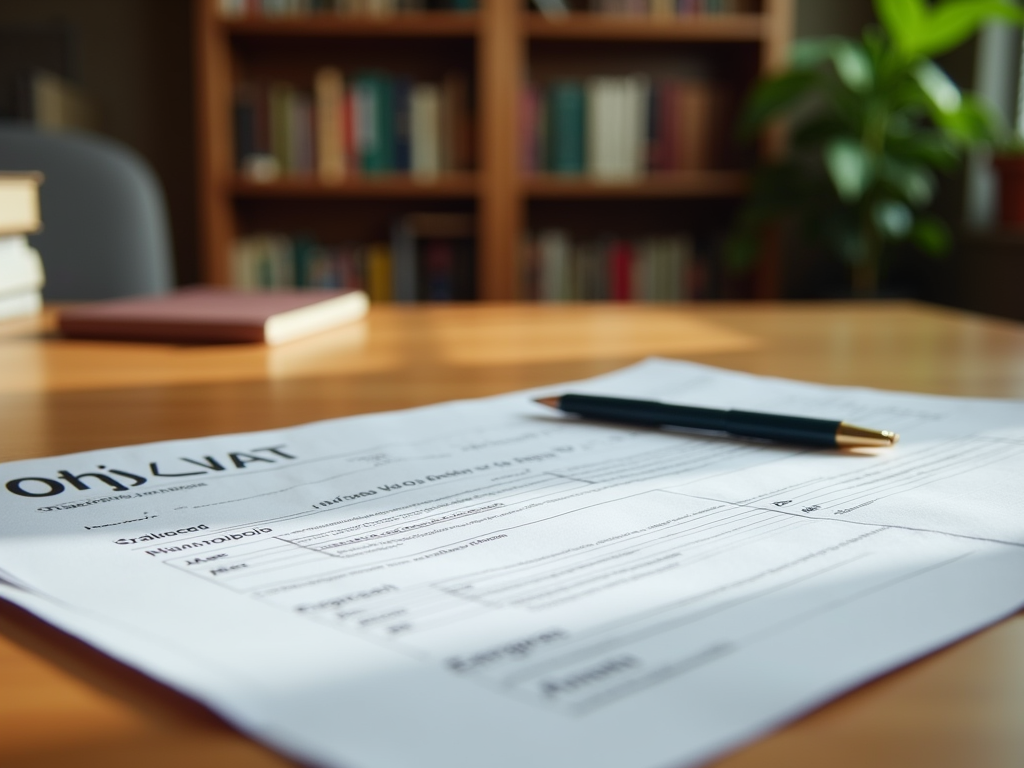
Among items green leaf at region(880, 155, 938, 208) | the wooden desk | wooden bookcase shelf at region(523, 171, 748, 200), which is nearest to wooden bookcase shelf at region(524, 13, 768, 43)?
wooden bookcase shelf at region(523, 171, 748, 200)

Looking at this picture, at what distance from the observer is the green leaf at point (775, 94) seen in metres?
2.19

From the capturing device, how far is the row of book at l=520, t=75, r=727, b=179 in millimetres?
2496

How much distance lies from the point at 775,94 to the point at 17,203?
176 centimetres

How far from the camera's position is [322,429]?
47 centimetres

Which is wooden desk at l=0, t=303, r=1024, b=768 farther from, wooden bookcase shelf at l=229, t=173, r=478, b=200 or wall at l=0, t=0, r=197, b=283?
wall at l=0, t=0, r=197, b=283

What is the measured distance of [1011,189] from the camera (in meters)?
2.38

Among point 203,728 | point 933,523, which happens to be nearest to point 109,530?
point 203,728

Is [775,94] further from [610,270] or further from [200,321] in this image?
[200,321]

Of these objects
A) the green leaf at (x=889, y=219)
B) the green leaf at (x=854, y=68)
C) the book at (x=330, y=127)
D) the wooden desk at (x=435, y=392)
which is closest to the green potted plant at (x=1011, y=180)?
the green leaf at (x=889, y=219)

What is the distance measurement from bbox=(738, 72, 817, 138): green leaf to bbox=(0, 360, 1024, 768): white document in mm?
1929

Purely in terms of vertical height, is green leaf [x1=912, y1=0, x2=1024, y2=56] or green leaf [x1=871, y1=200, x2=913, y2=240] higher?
green leaf [x1=912, y1=0, x2=1024, y2=56]

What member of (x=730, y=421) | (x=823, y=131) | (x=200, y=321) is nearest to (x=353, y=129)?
(x=823, y=131)

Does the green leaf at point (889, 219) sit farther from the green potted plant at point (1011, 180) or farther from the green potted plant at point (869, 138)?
the green potted plant at point (1011, 180)

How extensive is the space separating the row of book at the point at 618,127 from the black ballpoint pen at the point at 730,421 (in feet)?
6.90
